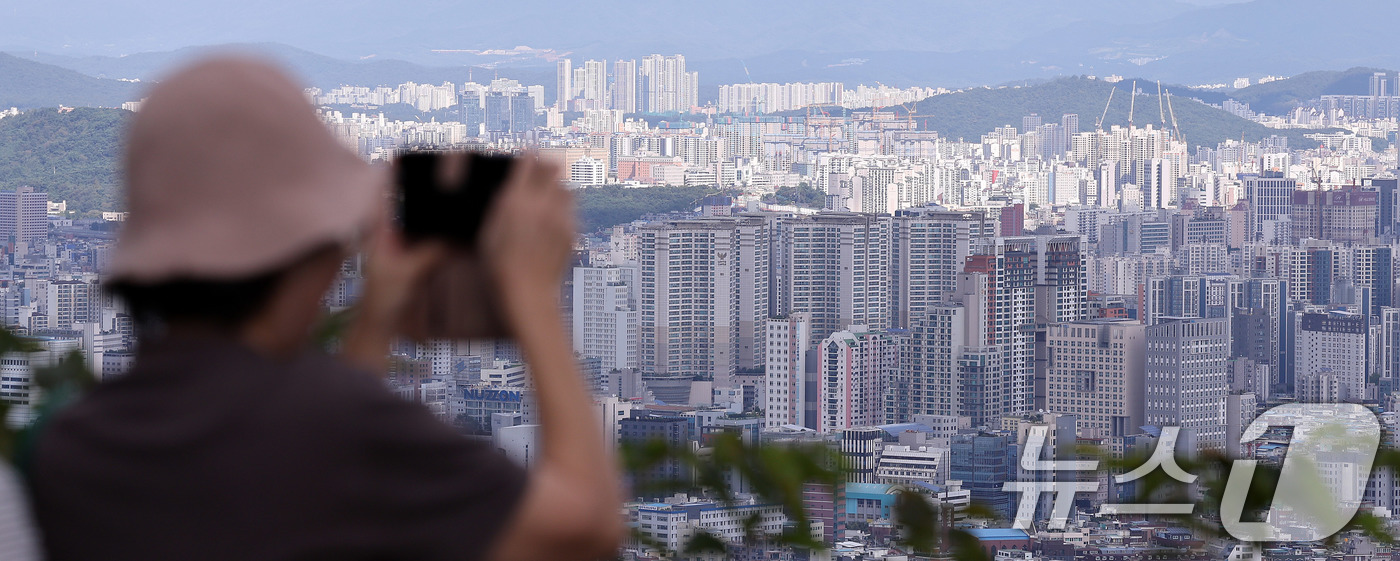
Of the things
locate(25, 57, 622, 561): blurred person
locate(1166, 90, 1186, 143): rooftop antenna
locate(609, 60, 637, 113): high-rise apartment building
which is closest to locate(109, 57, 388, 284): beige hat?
locate(25, 57, 622, 561): blurred person

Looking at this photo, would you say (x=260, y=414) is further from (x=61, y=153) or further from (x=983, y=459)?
(x=61, y=153)

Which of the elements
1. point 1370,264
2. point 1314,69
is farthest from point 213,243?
point 1314,69

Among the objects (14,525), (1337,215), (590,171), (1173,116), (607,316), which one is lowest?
(607,316)

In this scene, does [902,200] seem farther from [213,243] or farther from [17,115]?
[213,243]

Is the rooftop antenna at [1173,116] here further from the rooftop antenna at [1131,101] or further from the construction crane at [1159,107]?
the rooftop antenna at [1131,101]

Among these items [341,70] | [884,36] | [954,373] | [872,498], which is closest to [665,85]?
[884,36]
